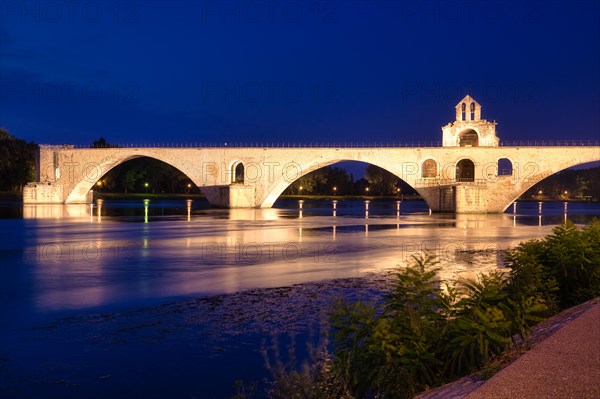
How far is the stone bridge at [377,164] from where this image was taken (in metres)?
60.7

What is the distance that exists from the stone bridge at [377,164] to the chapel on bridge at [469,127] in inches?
4.6

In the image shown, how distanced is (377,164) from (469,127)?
40.5ft

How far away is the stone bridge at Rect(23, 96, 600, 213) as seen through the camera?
60.7m

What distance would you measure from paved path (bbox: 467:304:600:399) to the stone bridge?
53712 mm

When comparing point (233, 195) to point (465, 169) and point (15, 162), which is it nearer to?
point (465, 169)

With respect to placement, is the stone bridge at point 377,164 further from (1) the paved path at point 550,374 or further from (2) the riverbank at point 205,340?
(1) the paved path at point 550,374

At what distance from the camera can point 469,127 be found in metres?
67.1

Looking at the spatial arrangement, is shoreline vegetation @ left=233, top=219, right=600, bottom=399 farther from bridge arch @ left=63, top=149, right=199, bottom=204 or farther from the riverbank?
bridge arch @ left=63, top=149, right=199, bottom=204

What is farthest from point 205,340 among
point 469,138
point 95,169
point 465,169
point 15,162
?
point 15,162

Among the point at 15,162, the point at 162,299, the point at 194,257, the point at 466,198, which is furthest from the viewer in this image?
the point at 15,162

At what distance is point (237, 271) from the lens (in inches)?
682

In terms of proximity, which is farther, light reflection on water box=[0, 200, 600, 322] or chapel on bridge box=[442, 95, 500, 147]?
chapel on bridge box=[442, 95, 500, 147]

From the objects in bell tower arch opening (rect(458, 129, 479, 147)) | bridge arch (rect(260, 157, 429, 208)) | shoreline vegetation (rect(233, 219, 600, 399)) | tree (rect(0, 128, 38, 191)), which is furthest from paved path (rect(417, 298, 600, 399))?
tree (rect(0, 128, 38, 191))

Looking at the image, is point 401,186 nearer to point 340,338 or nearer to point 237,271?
point 237,271
